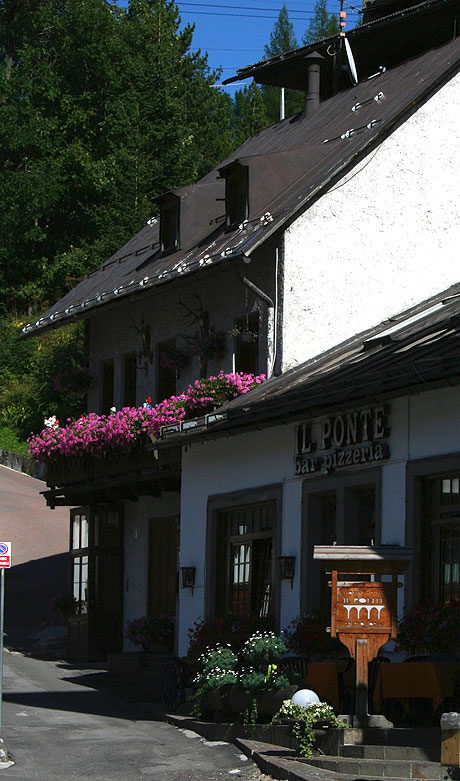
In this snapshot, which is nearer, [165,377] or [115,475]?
[115,475]

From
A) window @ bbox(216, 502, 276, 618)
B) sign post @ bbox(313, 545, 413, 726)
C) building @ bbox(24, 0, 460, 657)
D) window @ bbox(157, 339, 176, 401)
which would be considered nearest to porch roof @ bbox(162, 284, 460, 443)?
building @ bbox(24, 0, 460, 657)

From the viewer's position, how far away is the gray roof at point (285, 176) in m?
20.8

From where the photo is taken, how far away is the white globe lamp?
1370 cm

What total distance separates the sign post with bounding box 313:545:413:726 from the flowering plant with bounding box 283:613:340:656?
8.75 ft

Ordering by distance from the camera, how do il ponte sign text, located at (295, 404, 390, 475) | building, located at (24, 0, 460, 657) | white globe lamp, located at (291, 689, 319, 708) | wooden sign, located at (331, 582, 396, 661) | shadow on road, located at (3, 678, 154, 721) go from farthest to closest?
building, located at (24, 0, 460, 657) < shadow on road, located at (3, 678, 154, 721) < il ponte sign text, located at (295, 404, 390, 475) < white globe lamp, located at (291, 689, 319, 708) < wooden sign, located at (331, 582, 396, 661)

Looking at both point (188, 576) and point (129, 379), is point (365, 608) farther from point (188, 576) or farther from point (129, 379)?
point (129, 379)

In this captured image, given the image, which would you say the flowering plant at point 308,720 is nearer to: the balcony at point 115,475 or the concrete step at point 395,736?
the concrete step at point 395,736

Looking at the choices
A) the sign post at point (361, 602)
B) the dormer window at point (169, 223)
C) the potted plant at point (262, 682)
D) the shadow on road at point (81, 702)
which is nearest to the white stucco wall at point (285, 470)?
the shadow on road at point (81, 702)

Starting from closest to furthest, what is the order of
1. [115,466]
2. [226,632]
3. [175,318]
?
[226,632], [115,466], [175,318]

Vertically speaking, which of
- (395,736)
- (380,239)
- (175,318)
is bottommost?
(395,736)

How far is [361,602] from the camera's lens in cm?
1340

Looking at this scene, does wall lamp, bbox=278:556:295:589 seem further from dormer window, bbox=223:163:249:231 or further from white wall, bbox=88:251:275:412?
dormer window, bbox=223:163:249:231

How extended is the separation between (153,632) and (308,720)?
31.8 feet

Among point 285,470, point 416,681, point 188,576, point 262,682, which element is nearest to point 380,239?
point 285,470
